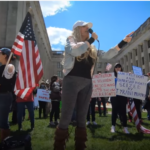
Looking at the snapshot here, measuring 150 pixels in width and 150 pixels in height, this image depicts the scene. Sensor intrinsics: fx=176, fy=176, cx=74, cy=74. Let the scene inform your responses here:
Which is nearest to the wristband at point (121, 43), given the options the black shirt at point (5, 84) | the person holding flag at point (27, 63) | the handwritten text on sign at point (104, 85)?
the person holding flag at point (27, 63)

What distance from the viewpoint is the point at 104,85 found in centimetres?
568

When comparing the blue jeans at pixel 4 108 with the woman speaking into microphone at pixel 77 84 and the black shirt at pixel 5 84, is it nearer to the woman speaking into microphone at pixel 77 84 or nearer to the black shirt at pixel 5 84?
the black shirt at pixel 5 84

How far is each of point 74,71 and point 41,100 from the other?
21.5ft

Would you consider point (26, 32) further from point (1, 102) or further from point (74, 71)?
point (74, 71)

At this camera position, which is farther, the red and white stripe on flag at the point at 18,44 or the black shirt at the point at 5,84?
the red and white stripe on flag at the point at 18,44

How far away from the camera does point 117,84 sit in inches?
210

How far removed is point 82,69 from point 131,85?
128 inches

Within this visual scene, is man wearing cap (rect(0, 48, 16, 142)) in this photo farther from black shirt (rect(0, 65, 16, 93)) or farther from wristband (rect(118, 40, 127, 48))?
wristband (rect(118, 40, 127, 48))

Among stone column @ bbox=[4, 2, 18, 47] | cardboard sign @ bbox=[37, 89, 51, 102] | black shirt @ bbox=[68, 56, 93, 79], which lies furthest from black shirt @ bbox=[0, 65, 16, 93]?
stone column @ bbox=[4, 2, 18, 47]

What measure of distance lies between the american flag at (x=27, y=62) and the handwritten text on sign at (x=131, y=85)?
7.98ft

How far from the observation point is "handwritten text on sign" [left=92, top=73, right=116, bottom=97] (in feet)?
17.5

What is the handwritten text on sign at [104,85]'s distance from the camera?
5322mm

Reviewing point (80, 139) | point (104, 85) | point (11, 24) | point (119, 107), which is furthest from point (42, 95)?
point (11, 24)

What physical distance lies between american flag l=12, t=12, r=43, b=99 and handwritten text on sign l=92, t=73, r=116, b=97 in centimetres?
221
